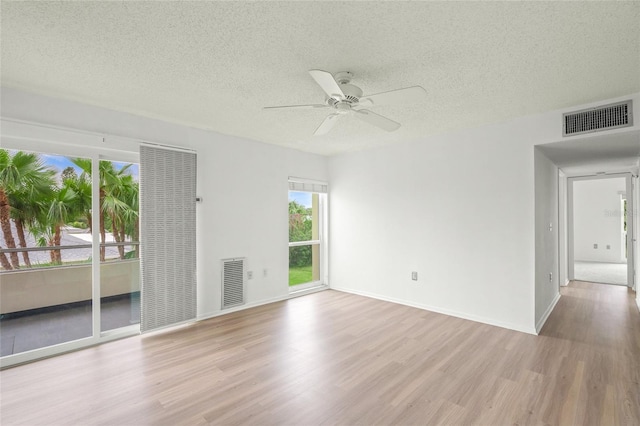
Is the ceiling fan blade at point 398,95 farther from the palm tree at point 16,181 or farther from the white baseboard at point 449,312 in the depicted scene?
the palm tree at point 16,181

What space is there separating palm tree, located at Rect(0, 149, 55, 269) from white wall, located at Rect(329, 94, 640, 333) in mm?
4159

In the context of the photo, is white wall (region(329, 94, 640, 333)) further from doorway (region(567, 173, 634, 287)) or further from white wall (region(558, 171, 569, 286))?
doorway (region(567, 173, 634, 287))

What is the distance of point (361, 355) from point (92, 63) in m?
3.45

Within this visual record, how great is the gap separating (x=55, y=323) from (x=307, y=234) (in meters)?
3.70

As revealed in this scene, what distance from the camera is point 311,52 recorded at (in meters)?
2.22

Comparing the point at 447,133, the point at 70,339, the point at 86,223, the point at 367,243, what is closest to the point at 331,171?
the point at 367,243

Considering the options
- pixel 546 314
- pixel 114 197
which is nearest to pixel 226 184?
pixel 114 197

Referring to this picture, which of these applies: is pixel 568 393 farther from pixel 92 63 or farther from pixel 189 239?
pixel 92 63

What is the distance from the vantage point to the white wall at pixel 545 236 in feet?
12.2

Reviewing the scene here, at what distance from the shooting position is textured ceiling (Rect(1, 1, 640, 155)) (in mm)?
1790

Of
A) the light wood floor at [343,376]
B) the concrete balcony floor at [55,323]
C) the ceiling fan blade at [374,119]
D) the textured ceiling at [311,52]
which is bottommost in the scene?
the light wood floor at [343,376]

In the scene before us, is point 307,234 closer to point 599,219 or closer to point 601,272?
point 601,272

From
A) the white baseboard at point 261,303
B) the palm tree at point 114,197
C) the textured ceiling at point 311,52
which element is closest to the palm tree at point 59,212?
the palm tree at point 114,197

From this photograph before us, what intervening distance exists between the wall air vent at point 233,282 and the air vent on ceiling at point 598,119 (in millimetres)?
4382
